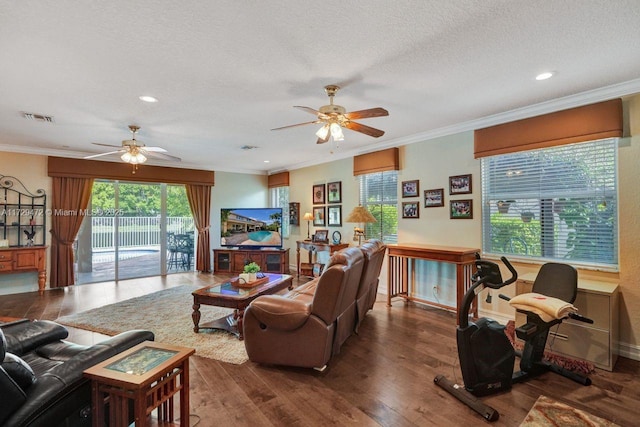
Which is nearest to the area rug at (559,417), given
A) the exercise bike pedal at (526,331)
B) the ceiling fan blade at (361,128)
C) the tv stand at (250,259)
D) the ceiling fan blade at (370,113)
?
the exercise bike pedal at (526,331)

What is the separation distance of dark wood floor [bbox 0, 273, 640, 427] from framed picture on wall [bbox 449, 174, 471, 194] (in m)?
1.89

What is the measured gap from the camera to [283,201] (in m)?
7.94

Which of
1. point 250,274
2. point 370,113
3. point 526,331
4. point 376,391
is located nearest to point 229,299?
point 250,274

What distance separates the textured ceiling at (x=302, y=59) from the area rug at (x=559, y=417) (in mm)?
2574

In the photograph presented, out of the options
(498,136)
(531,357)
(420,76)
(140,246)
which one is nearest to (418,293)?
(531,357)

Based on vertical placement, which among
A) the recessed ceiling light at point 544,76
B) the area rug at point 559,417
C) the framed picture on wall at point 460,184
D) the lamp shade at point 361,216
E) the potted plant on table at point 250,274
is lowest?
the area rug at point 559,417

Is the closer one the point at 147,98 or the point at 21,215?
the point at 147,98

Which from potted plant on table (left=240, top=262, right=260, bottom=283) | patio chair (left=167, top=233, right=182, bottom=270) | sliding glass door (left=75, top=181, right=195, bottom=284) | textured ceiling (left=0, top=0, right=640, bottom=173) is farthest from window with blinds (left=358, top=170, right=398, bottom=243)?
patio chair (left=167, top=233, right=182, bottom=270)

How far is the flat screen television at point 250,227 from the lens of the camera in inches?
272

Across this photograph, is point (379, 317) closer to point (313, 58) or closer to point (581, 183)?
point (581, 183)

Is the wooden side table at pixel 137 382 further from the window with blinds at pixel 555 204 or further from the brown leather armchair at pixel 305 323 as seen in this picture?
the window with blinds at pixel 555 204

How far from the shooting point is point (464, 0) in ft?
5.79

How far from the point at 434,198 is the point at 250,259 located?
415 cm

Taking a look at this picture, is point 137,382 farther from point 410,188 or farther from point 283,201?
point 283,201
